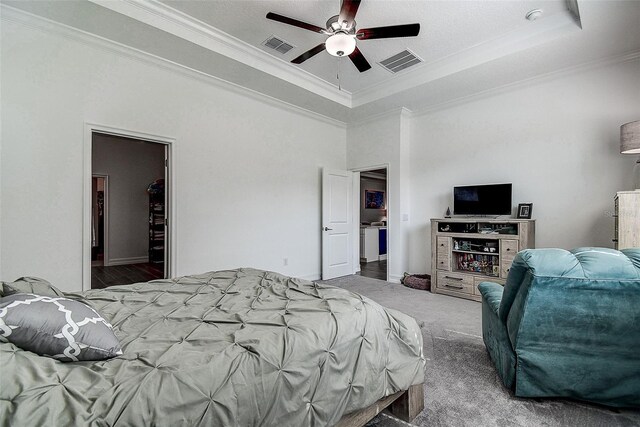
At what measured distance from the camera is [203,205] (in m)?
3.99

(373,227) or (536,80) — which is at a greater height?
(536,80)

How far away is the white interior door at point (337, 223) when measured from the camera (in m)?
5.34

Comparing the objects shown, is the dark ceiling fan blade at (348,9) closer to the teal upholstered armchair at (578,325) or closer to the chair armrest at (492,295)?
the teal upholstered armchair at (578,325)

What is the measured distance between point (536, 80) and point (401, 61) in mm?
1803

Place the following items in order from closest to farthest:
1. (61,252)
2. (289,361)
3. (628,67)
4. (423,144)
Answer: (289,361) → (61,252) → (628,67) → (423,144)

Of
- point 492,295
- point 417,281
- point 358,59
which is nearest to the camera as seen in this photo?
point 492,295

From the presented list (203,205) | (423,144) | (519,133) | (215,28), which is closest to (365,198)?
(423,144)

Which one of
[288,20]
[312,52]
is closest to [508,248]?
[312,52]

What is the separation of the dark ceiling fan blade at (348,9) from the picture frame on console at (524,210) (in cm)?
322

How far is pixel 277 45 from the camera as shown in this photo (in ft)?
11.7

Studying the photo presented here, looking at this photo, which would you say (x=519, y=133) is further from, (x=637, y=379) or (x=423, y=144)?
(x=637, y=379)

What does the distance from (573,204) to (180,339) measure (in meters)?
4.53

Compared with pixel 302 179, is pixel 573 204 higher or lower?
lower

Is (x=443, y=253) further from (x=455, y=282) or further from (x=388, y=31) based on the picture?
(x=388, y=31)
